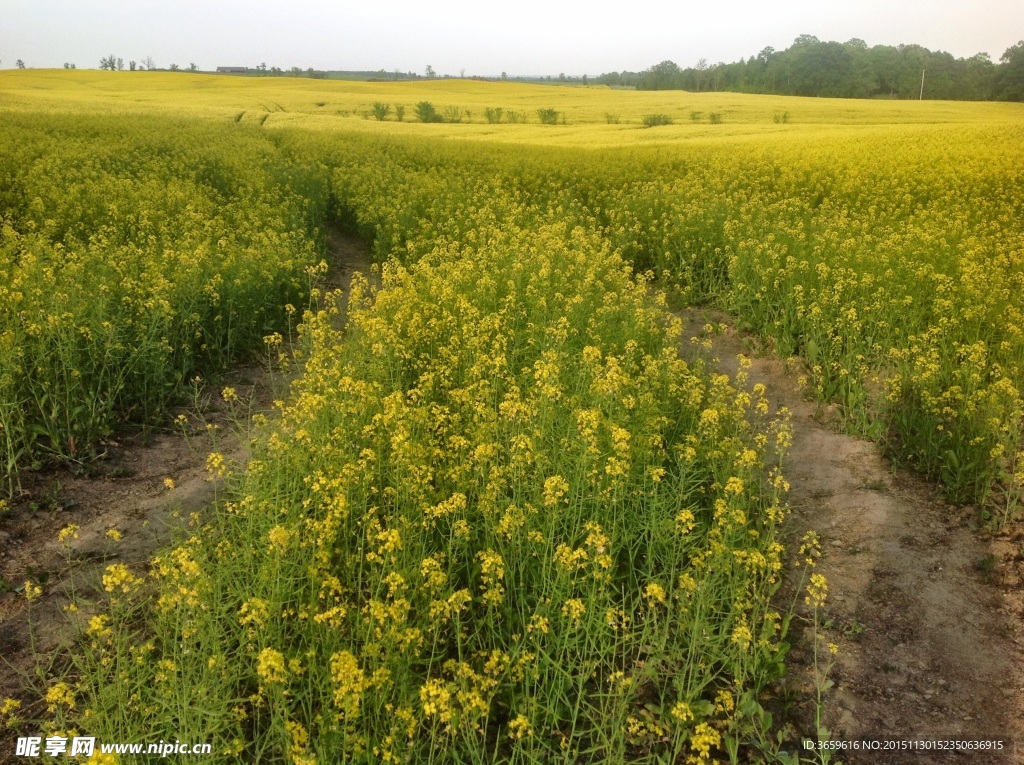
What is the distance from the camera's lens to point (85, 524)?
5.23 meters

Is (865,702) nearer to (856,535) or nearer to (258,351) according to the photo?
(856,535)

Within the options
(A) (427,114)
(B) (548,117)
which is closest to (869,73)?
(B) (548,117)

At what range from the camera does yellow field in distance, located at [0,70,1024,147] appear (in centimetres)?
2827

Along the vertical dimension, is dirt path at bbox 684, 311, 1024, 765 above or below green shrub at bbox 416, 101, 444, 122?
below

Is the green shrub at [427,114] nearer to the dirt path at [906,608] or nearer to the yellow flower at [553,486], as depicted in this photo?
the dirt path at [906,608]

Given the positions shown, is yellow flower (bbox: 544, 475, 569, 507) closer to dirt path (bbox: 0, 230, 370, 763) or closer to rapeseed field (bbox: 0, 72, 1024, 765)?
rapeseed field (bbox: 0, 72, 1024, 765)

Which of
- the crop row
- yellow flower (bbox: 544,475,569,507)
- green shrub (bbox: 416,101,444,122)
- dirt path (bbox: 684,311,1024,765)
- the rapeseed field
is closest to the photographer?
the rapeseed field

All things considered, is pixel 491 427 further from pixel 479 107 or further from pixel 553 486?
pixel 479 107

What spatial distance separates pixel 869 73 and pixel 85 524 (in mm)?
62583

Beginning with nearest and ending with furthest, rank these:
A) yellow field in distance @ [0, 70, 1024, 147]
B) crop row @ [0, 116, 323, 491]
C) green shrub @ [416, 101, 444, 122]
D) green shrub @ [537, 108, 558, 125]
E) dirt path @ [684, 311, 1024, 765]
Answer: dirt path @ [684, 311, 1024, 765]
crop row @ [0, 116, 323, 491]
yellow field in distance @ [0, 70, 1024, 147]
green shrub @ [537, 108, 558, 125]
green shrub @ [416, 101, 444, 122]

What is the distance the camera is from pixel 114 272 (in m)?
8.02

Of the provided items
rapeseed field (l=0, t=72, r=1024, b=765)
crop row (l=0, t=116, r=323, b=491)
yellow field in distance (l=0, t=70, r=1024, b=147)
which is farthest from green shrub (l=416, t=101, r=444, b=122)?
crop row (l=0, t=116, r=323, b=491)

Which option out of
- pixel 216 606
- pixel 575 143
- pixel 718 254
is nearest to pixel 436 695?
pixel 216 606

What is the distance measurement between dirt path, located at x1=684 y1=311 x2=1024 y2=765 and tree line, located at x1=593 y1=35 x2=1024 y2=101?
40.4 m
